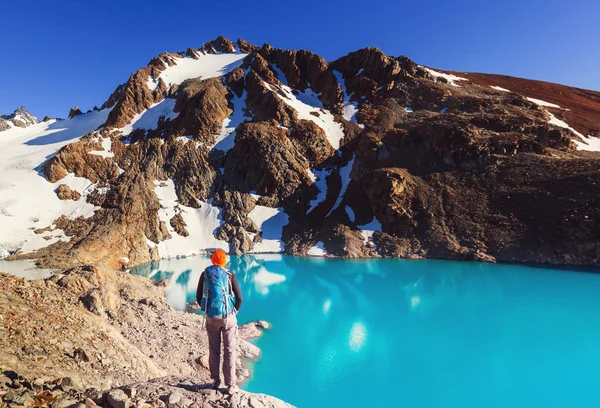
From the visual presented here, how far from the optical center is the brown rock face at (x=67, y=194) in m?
47.5

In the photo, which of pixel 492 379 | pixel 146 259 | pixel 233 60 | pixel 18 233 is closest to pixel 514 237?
pixel 492 379

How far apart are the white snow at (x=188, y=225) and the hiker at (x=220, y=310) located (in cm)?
4009

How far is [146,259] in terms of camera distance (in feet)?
132

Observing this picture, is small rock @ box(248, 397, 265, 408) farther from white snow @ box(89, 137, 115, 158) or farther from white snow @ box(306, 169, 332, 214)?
white snow @ box(89, 137, 115, 158)

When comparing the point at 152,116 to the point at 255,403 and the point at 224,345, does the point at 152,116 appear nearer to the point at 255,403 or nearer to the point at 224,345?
the point at 224,345

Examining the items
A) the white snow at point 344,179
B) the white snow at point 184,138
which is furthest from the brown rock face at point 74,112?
→ the white snow at point 344,179

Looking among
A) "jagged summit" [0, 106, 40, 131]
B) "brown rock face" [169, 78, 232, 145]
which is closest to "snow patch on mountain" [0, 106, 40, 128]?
"jagged summit" [0, 106, 40, 131]

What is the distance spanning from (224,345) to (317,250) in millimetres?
35517

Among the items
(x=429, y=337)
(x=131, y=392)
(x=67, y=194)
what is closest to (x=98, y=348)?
(x=131, y=392)

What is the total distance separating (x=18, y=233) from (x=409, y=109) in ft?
204

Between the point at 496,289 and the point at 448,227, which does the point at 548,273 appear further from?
the point at 448,227

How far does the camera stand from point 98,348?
847 cm

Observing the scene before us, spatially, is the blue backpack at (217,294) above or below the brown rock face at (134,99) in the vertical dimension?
below

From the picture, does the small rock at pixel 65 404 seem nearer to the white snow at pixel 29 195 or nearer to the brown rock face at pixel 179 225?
the brown rock face at pixel 179 225
